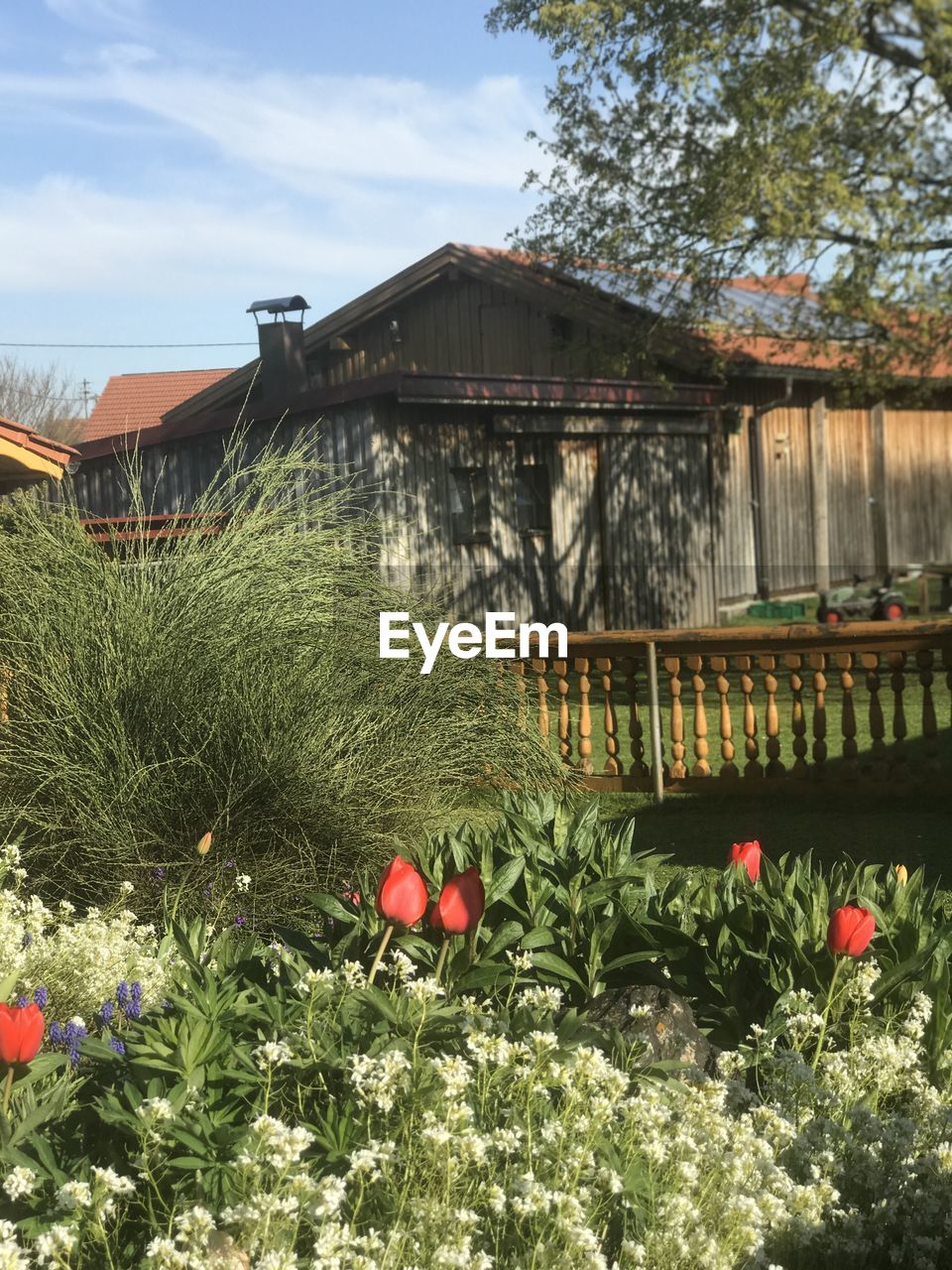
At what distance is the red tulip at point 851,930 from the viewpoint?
2773 mm

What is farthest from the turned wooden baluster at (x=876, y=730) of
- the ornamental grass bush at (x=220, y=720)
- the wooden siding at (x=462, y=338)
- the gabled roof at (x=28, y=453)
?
the wooden siding at (x=462, y=338)

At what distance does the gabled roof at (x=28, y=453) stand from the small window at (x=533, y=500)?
28.1ft

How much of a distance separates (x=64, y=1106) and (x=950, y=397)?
2497 centimetres

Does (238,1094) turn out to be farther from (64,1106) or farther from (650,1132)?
(650,1132)

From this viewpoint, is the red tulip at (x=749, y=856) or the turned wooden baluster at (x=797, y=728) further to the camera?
the turned wooden baluster at (x=797, y=728)

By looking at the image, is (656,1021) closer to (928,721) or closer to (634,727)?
(928,721)

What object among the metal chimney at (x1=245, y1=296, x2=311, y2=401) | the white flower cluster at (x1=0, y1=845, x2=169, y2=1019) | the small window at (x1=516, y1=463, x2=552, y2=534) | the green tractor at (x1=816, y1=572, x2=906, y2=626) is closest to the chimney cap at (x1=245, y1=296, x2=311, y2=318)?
the metal chimney at (x1=245, y1=296, x2=311, y2=401)

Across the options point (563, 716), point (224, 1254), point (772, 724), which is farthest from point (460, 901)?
point (563, 716)

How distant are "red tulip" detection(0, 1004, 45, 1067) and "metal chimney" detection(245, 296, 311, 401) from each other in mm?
17458

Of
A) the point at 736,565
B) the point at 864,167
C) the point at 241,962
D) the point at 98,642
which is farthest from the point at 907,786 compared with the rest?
the point at 736,565

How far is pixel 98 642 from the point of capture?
564cm

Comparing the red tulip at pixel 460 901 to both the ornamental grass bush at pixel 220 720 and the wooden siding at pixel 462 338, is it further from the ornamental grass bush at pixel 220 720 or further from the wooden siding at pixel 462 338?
the wooden siding at pixel 462 338

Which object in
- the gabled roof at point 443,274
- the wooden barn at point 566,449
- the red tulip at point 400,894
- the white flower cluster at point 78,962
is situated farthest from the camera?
the gabled roof at point 443,274

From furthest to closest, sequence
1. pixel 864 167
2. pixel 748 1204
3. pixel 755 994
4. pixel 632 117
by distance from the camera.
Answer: pixel 632 117, pixel 864 167, pixel 755 994, pixel 748 1204
